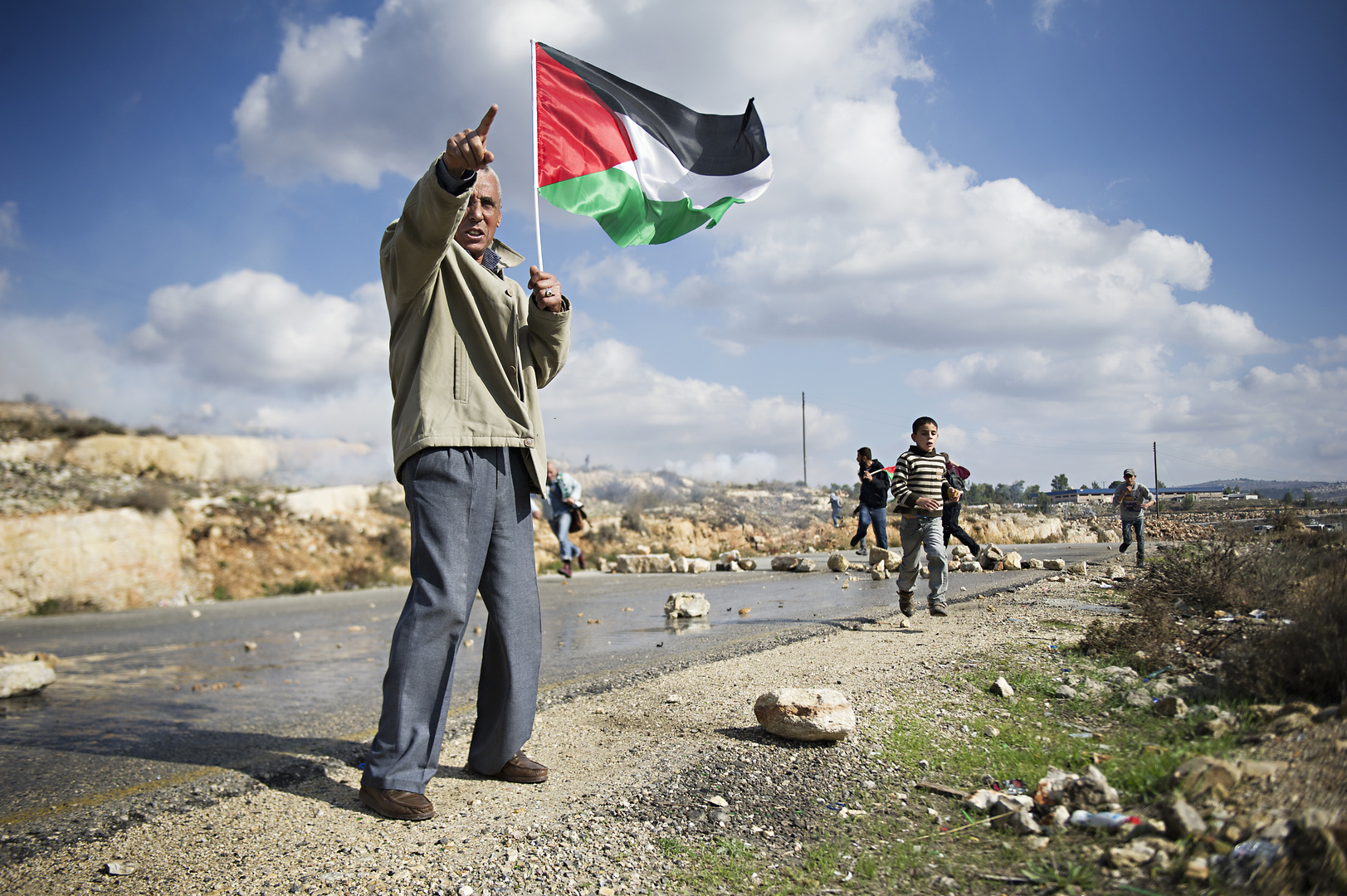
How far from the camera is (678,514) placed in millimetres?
30406

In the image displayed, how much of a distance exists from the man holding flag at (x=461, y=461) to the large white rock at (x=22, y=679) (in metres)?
5.08

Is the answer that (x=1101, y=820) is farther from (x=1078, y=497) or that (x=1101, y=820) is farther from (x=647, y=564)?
(x=1078, y=497)

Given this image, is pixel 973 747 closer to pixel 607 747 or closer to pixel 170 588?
pixel 607 747

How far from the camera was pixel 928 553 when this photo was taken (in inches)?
273

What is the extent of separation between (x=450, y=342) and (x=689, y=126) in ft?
9.05

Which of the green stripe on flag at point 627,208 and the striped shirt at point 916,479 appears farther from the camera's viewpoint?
the striped shirt at point 916,479

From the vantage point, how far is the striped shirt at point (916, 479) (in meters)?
6.96

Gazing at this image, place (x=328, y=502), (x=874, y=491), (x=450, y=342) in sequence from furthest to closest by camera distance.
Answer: (x=328, y=502) < (x=874, y=491) < (x=450, y=342)

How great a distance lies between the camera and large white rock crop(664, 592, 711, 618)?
28.9ft

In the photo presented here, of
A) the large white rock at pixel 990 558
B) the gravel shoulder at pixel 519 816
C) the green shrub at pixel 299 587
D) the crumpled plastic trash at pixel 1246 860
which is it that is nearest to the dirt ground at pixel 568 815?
the gravel shoulder at pixel 519 816

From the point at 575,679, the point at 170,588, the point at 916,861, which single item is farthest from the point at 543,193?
the point at 170,588

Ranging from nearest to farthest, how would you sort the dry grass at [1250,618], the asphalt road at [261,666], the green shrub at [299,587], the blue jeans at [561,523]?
1. the dry grass at [1250,618]
2. the asphalt road at [261,666]
3. the blue jeans at [561,523]
4. the green shrub at [299,587]

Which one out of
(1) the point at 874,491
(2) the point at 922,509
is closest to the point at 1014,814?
(2) the point at 922,509

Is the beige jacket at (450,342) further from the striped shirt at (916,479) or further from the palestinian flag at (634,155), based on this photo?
the striped shirt at (916,479)
